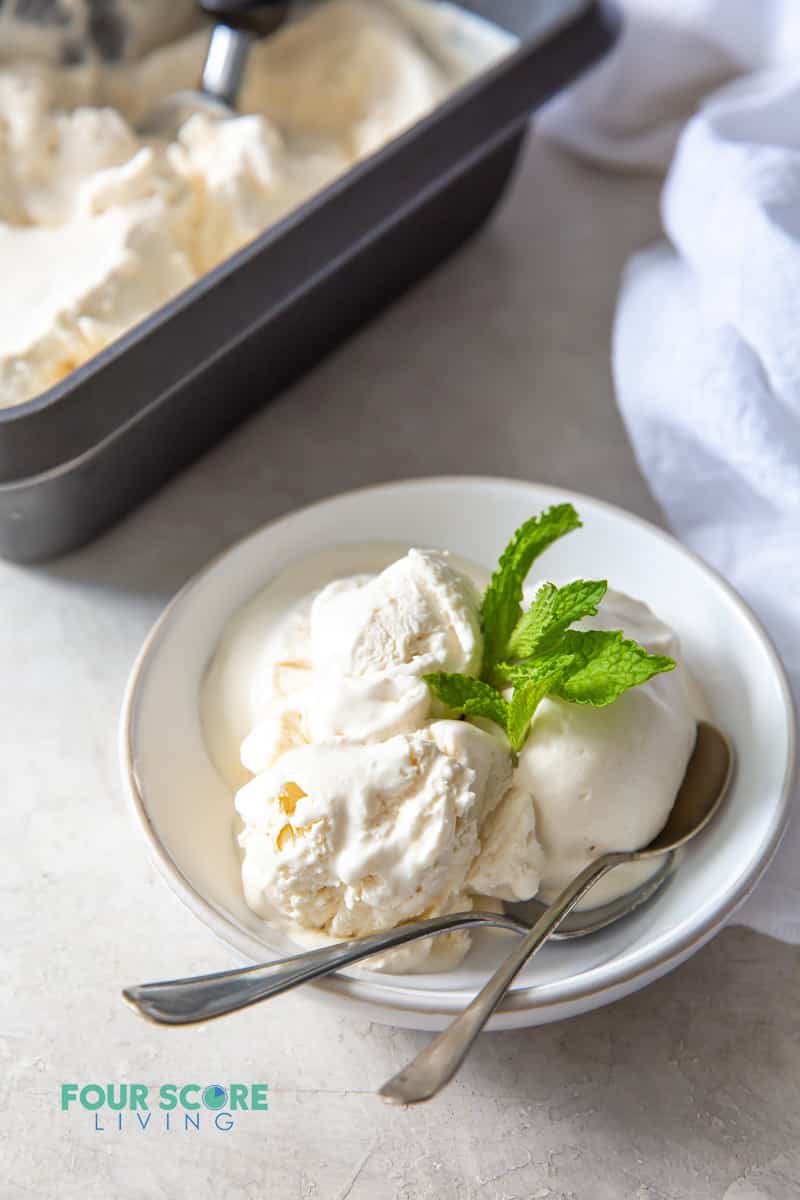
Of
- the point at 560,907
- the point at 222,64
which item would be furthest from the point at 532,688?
the point at 222,64

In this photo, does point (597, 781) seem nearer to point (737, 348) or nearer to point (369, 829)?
point (369, 829)

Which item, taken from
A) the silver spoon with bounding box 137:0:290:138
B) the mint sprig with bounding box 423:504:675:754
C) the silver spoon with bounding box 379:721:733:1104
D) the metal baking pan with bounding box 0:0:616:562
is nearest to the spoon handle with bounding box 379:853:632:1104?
the silver spoon with bounding box 379:721:733:1104

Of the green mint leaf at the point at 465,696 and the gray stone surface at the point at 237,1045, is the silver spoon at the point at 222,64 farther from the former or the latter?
the green mint leaf at the point at 465,696

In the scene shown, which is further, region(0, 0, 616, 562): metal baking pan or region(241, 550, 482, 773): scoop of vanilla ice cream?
region(0, 0, 616, 562): metal baking pan

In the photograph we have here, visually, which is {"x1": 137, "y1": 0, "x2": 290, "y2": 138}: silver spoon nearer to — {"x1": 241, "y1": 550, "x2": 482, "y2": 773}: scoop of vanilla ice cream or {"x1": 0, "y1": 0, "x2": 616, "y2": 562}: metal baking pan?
{"x1": 0, "y1": 0, "x2": 616, "y2": 562}: metal baking pan

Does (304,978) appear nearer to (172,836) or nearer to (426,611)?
(172,836)

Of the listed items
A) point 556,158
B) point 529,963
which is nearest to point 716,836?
point 529,963

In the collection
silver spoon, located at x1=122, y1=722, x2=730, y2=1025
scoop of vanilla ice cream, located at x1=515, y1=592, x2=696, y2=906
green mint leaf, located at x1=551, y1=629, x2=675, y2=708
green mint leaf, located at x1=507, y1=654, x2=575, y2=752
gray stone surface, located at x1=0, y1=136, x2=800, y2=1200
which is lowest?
gray stone surface, located at x1=0, y1=136, x2=800, y2=1200

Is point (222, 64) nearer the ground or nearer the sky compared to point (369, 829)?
nearer the sky
